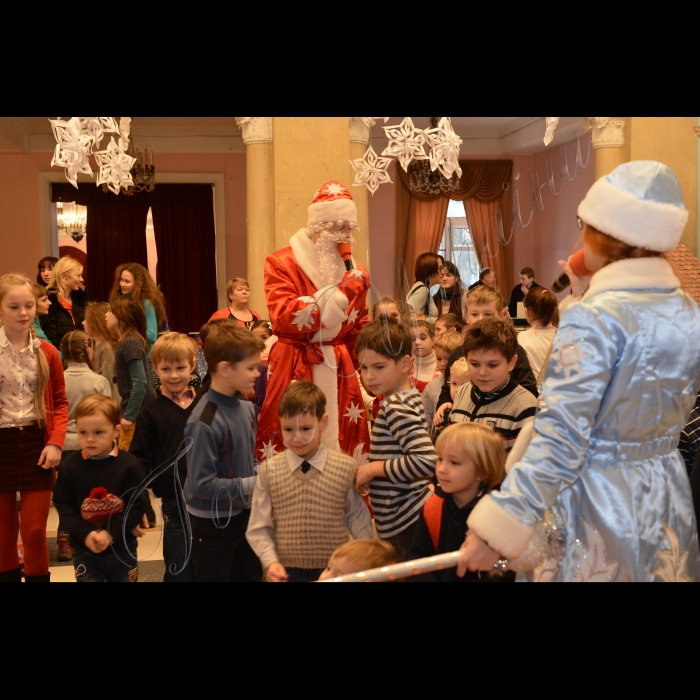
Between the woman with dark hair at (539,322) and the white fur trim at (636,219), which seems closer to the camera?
the white fur trim at (636,219)

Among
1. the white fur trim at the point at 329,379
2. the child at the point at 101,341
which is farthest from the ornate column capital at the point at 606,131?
the child at the point at 101,341

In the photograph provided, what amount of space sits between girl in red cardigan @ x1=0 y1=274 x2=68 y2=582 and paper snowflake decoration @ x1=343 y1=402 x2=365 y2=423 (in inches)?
34.4

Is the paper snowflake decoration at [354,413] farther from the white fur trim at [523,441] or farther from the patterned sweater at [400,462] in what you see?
the white fur trim at [523,441]

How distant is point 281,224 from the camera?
3168 millimetres

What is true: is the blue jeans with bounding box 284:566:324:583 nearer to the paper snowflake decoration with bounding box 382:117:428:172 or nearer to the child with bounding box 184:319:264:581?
the child with bounding box 184:319:264:581

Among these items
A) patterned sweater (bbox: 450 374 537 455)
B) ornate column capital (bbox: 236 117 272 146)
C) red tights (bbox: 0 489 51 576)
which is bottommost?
red tights (bbox: 0 489 51 576)

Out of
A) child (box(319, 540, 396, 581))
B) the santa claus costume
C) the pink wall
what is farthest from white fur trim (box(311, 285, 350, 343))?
the pink wall

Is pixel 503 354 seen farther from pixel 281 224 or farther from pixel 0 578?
pixel 0 578

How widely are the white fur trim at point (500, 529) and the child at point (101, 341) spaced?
2.32 meters

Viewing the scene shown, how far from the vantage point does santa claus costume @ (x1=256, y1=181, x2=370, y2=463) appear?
7.60ft

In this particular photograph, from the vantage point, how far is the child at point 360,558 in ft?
5.45

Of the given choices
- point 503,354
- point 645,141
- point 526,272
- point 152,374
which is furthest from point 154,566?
point 645,141

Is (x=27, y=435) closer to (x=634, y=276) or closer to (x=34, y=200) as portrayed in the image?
(x=634, y=276)

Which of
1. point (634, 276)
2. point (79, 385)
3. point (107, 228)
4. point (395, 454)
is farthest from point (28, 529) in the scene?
point (107, 228)
